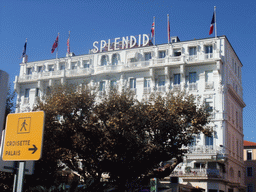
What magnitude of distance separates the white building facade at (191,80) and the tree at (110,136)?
12.7 metres

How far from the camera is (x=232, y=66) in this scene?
55062 millimetres

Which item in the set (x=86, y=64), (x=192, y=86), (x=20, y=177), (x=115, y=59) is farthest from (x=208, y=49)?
(x=20, y=177)

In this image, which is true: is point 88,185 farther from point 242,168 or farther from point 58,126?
point 242,168

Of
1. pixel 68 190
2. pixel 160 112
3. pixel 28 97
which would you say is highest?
pixel 28 97

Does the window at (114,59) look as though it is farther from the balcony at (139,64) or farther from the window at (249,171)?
the window at (249,171)

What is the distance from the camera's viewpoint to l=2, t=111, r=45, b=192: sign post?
22.3 feet

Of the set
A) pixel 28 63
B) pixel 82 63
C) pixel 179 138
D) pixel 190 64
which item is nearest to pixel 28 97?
pixel 28 63

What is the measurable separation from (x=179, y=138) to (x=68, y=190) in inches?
538

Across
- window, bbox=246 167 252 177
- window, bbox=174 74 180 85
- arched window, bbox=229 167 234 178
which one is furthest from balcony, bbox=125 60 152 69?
window, bbox=246 167 252 177

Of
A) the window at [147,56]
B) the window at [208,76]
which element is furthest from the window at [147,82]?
the window at [208,76]

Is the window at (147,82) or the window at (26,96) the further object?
the window at (26,96)

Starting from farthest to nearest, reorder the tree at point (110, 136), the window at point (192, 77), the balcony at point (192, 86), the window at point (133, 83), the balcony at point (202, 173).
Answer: the window at point (133, 83)
the window at point (192, 77)
the balcony at point (192, 86)
the balcony at point (202, 173)
the tree at point (110, 136)

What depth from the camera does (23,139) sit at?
696 cm

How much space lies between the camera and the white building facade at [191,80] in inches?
1829
